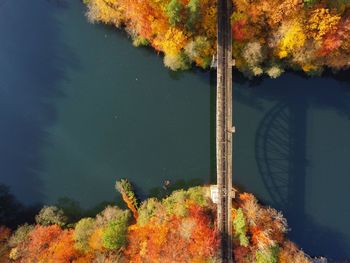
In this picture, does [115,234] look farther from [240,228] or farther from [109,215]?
[240,228]

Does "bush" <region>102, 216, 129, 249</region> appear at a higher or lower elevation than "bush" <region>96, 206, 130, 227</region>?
lower

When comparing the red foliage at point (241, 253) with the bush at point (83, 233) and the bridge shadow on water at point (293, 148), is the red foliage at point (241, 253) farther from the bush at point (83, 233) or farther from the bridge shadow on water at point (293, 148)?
the bush at point (83, 233)

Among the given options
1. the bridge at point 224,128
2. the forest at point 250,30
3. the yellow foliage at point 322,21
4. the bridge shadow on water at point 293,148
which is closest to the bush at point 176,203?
the bridge at point 224,128

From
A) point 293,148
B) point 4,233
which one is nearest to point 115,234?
point 4,233

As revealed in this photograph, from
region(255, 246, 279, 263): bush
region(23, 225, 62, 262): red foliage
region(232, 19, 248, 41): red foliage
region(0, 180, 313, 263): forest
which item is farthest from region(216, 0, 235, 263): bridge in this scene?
region(23, 225, 62, 262): red foliage

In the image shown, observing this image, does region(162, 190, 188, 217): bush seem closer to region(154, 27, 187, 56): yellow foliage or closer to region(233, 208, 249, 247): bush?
region(233, 208, 249, 247): bush

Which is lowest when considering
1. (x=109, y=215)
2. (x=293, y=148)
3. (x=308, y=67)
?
(x=109, y=215)
